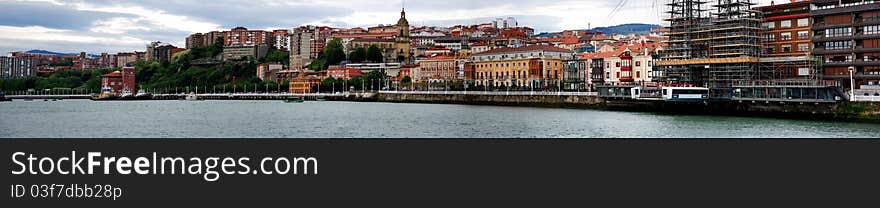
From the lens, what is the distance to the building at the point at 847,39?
41500 millimetres

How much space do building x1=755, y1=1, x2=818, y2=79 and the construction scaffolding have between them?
75cm

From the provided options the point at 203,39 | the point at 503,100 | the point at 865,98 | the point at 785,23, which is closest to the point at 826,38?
the point at 785,23

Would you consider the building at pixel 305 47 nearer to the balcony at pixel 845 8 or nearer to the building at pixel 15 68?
the building at pixel 15 68

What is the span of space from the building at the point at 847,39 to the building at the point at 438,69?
4316 centimetres

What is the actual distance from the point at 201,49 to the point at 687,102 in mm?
123283

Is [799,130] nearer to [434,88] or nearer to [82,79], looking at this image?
[434,88]

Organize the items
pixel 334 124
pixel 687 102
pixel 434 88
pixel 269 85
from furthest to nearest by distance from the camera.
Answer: pixel 269 85
pixel 434 88
pixel 687 102
pixel 334 124

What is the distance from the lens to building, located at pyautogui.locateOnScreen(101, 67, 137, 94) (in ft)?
413

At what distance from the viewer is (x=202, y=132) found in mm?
31344

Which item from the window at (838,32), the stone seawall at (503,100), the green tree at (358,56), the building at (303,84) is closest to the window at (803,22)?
the window at (838,32)

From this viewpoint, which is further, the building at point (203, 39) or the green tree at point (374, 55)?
the building at point (203, 39)

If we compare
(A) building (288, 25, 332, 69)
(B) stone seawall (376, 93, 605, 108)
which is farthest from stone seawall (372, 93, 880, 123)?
(A) building (288, 25, 332, 69)

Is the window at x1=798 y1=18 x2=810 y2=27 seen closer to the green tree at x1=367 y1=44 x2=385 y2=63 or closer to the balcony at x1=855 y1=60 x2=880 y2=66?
the balcony at x1=855 y1=60 x2=880 y2=66

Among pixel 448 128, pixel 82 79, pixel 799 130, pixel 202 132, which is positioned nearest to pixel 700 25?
pixel 799 130
